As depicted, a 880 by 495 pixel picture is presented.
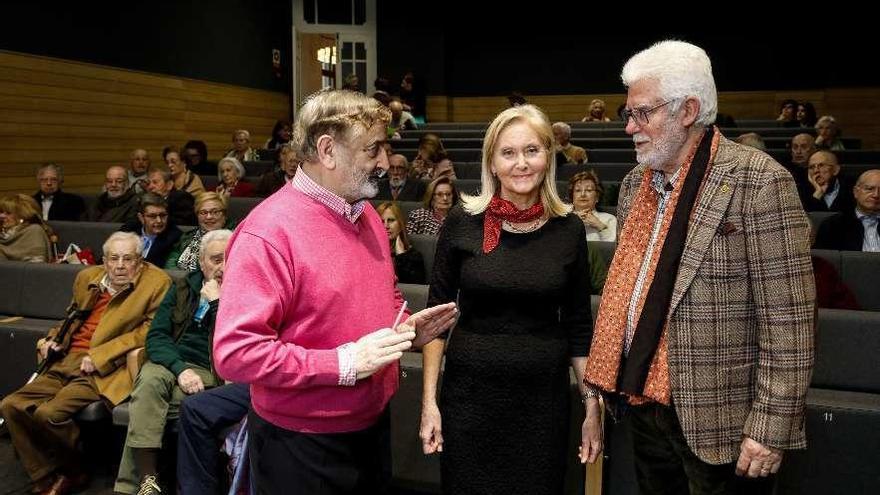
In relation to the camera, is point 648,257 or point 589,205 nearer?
point 648,257

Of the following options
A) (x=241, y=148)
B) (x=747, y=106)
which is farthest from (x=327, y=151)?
(x=747, y=106)

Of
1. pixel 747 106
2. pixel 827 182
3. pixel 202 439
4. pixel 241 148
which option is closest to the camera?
pixel 202 439

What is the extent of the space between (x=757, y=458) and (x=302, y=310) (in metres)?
0.77

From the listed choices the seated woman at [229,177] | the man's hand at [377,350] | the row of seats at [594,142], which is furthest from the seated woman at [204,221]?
the row of seats at [594,142]

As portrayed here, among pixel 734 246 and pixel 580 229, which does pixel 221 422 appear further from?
pixel 734 246

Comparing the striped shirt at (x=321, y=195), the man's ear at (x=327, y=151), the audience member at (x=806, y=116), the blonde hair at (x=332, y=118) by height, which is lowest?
the striped shirt at (x=321, y=195)

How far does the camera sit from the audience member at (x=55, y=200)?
5172 mm

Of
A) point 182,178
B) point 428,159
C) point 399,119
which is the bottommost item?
point 182,178

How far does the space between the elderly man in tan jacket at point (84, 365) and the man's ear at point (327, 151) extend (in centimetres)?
175

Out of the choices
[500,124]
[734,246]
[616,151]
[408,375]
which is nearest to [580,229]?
[500,124]

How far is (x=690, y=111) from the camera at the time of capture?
1.25 metres

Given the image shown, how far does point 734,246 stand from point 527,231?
451 millimetres

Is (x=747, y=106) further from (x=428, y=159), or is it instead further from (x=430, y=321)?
(x=430, y=321)

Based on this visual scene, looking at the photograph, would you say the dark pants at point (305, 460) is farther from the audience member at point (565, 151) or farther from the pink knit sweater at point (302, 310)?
the audience member at point (565, 151)
